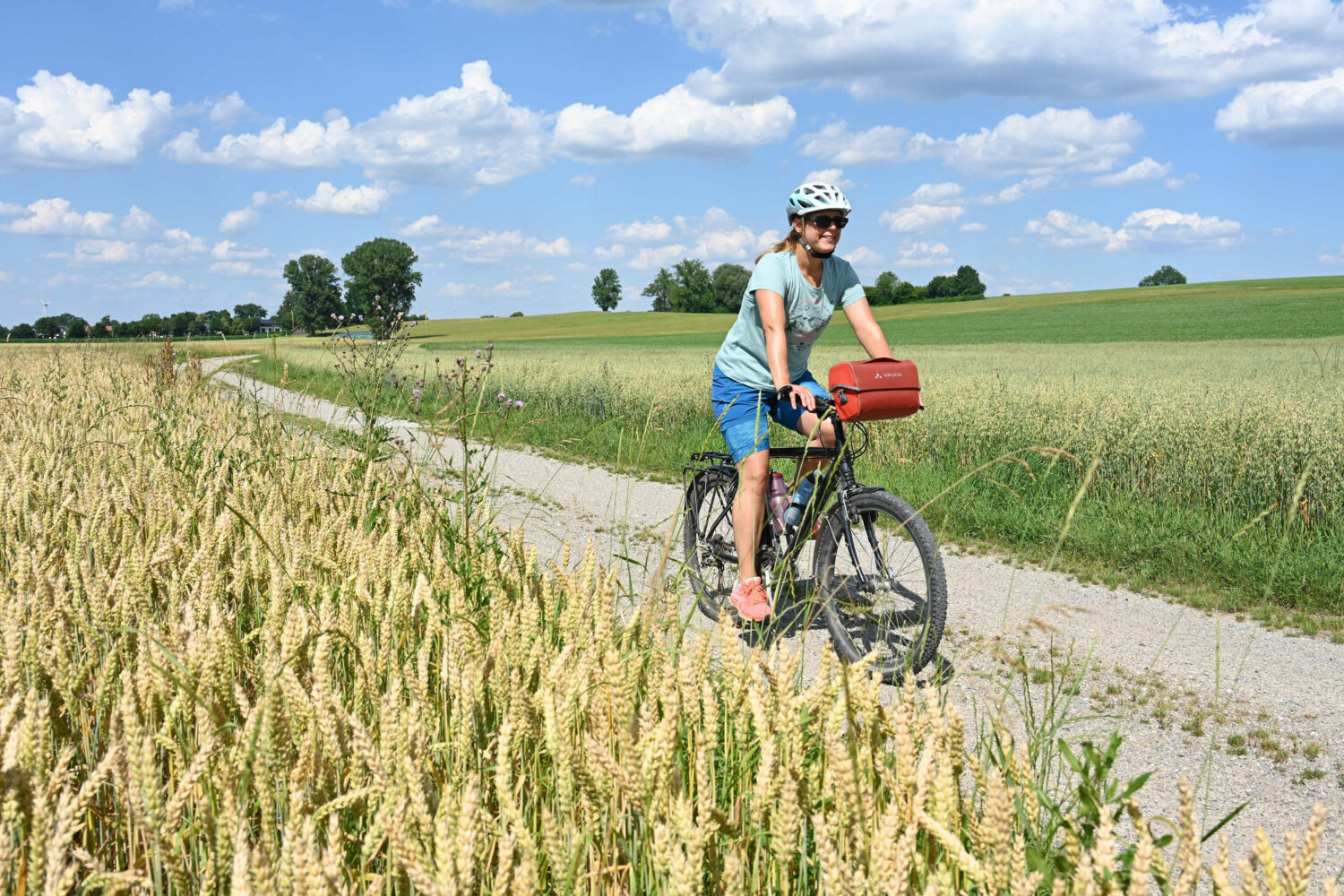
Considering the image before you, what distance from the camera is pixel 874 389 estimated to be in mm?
4262

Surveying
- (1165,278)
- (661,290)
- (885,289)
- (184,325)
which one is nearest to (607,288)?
(661,290)

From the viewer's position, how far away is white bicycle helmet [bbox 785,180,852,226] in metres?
4.57

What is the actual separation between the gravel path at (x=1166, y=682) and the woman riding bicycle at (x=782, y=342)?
484 millimetres

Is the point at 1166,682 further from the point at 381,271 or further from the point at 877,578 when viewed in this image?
the point at 381,271

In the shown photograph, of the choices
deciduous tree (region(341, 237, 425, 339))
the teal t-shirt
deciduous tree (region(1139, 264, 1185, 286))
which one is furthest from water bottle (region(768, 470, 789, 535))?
deciduous tree (region(1139, 264, 1185, 286))

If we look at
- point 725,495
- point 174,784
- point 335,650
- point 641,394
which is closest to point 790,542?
point 725,495

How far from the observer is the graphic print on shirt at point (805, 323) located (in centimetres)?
488

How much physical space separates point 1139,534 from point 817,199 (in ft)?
13.7

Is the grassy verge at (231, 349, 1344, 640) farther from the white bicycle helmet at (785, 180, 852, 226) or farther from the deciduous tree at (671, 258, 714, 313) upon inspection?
the deciduous tree at (671, 258, 714, 313)

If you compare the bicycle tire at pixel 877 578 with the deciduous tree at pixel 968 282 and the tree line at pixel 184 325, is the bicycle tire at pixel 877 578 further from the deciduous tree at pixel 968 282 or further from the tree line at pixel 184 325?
the deciduous tree at pixel 968 282

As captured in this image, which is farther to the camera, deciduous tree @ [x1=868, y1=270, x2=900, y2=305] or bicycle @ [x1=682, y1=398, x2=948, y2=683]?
deciduous tree @ [x1=868, y1=270, x2=900, y2=305]

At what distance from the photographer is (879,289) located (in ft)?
387

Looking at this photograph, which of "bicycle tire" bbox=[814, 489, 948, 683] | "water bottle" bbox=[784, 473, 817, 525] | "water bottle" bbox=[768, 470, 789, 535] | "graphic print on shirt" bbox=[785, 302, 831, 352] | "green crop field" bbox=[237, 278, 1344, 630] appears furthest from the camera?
"green crop field" bbox=[237, 278, 1344, 630]

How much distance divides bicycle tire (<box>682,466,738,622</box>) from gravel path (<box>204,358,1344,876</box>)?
9.6 inches
